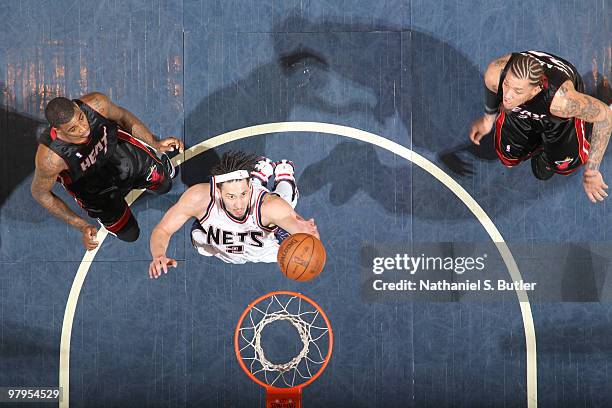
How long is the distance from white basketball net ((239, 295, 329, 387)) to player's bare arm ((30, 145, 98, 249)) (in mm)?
1501

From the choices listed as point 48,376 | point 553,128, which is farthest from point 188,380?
point 553,128

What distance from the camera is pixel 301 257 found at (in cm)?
526

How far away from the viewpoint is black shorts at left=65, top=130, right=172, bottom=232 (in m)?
5.56

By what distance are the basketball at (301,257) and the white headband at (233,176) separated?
26.4 inches

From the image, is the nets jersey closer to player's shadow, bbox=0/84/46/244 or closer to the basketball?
the basketball

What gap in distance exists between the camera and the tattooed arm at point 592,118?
529cm

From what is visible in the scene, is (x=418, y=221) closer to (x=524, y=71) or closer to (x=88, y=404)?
(x=524, y=71)

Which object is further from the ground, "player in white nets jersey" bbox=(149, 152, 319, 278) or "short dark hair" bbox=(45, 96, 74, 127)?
"short dark hair" bbox=(45, 96, 74, 127)

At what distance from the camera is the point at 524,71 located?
17.6ft

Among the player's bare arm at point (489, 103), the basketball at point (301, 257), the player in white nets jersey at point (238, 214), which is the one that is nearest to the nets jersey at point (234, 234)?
the player in white nets jersey at point (238, 214)

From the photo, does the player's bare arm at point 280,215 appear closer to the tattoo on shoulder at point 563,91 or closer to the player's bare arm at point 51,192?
the player's bare arm at point 51,192

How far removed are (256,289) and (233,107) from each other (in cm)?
153

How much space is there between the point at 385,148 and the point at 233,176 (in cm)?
128

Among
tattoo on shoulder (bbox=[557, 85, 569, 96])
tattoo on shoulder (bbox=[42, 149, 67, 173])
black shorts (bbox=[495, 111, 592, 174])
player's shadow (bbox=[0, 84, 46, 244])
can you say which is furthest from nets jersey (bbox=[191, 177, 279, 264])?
tattoo on shoulder (bbox=[557, 85, 569, 96])
